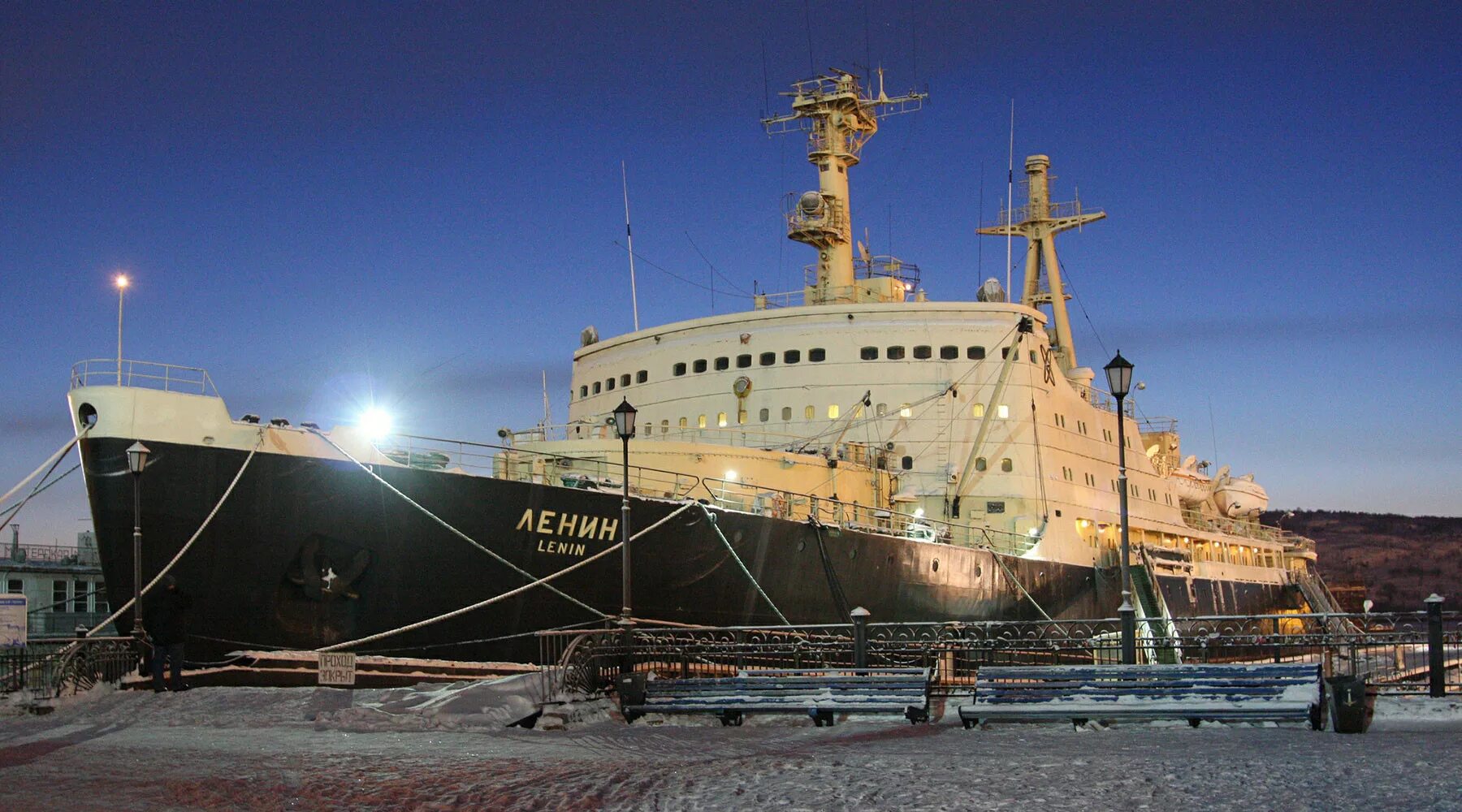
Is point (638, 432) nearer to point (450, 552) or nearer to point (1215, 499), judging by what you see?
point (450, 552)

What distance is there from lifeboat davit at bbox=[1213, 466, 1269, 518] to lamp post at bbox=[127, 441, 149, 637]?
36.5 m

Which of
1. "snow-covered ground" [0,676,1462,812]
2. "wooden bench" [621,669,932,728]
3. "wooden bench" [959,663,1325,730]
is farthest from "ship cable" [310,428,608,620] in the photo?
"wooden bench" [959,663,1325,730]

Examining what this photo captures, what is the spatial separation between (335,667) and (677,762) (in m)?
7.54

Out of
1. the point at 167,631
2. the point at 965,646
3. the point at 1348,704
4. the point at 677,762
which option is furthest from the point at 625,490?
the point at 1348,704

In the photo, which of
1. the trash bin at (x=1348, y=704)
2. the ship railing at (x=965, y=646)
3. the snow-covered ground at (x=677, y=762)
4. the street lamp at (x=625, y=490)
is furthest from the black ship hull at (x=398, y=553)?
the trash bin at (x=1348, y=704)

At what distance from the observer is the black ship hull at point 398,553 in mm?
16703

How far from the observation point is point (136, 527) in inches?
633

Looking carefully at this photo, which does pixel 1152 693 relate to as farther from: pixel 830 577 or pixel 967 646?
pixel 830 577

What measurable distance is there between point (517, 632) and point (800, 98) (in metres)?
19.8

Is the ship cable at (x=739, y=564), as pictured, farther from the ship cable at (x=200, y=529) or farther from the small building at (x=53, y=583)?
the small building at (x=53, y=583)

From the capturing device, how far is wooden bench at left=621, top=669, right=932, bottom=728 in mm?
13047

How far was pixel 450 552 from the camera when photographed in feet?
59.1

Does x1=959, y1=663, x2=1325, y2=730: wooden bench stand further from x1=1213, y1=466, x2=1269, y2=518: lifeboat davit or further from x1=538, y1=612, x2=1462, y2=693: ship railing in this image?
x1=1213, y1=466, x2=1269, y2=518: lifeboat davit

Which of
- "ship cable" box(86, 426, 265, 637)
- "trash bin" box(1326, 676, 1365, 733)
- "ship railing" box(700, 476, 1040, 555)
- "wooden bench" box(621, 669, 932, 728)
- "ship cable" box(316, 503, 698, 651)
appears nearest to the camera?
"trash bin" box(1326, 676, 1365, 733)
